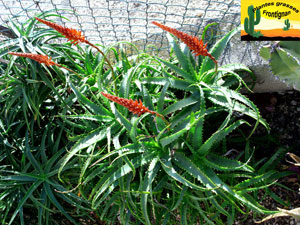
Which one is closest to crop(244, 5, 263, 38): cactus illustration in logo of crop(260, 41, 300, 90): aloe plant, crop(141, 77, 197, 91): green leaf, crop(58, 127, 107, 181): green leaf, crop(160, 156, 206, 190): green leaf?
crop(260, 41, 300, 90): aloe plant

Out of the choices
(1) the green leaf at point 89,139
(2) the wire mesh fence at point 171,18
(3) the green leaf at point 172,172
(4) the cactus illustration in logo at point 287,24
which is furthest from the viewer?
(2) the wire mesh fence at point 171,18

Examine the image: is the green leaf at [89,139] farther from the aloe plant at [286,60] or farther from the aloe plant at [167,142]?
the aloe plant at [286,60]

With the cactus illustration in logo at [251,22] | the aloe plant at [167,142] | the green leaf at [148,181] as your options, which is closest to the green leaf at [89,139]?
the aloe plant at [167,142]

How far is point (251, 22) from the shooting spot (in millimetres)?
1695

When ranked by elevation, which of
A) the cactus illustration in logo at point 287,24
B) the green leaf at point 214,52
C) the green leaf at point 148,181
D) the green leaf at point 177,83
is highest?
the cactus illustration in logo at point 287,24

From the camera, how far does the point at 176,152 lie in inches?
61.4

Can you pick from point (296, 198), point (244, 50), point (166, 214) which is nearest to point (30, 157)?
point (166, 214)

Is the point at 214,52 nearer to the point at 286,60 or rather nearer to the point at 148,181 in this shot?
the point at 286,60

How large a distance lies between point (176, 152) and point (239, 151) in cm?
52

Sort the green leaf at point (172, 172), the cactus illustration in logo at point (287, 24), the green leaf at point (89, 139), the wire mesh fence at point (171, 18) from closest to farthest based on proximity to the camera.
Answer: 1. the green leaf at point (172, 172)
2. the green leaf at point (89, 139)
3. the cactus illustration in logo at point (287, 24)
4. the wire mesh fence at point (171, 18)

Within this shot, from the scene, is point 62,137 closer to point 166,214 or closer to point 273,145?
point 166,214

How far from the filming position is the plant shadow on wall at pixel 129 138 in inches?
59.8

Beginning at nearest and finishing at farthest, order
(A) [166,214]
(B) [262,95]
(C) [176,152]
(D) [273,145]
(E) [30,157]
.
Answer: (C) [176,152], (A) [166,214], (E) [30,157], (D) [273,145], (B) [262,95]

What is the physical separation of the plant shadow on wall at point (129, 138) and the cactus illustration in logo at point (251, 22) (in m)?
0.09
